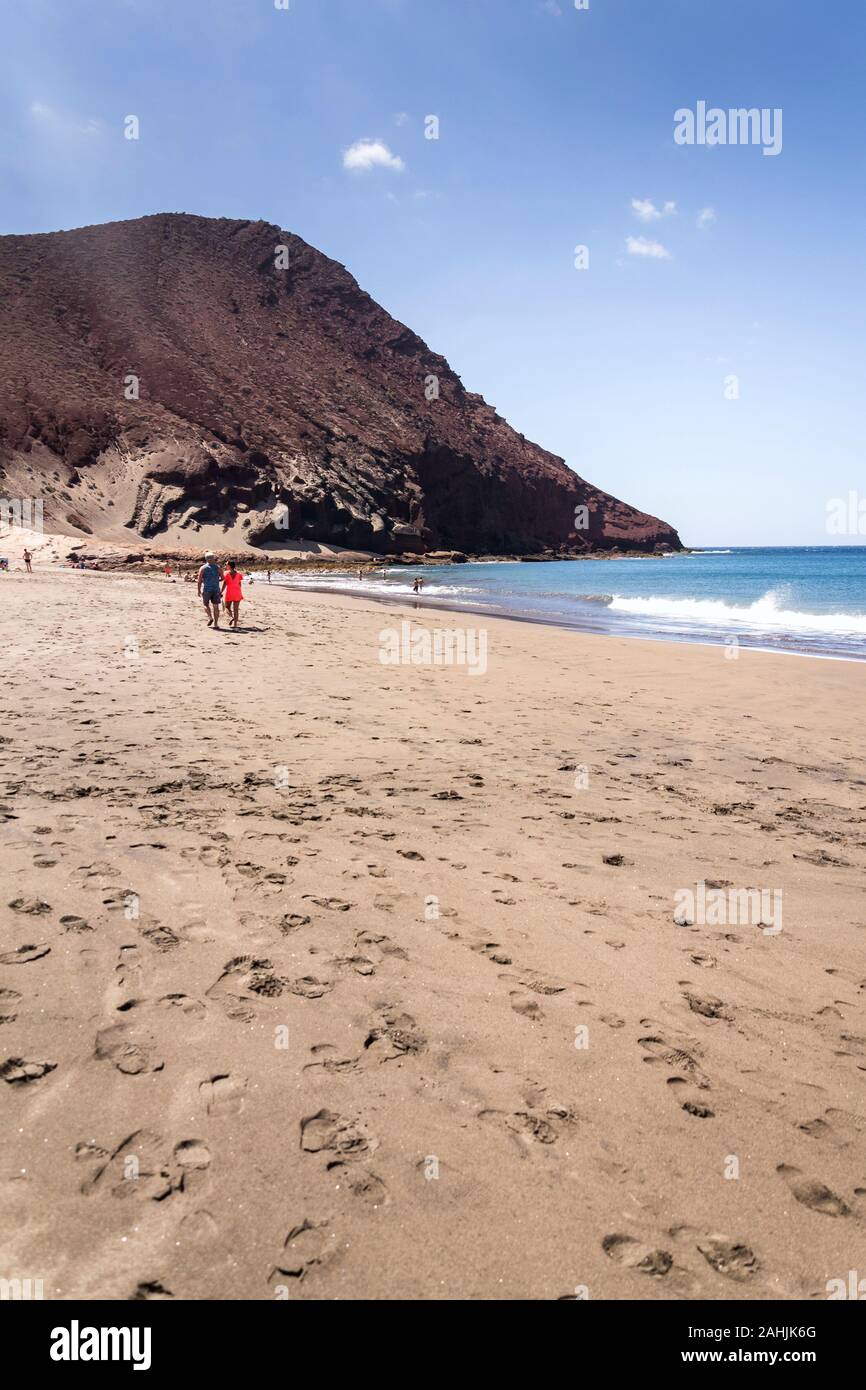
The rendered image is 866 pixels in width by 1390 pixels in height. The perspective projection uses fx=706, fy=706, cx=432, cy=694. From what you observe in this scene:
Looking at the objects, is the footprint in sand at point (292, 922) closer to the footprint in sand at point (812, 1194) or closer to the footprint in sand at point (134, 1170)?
the footprint in sand at point (134, 1170)

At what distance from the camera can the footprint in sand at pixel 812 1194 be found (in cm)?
224

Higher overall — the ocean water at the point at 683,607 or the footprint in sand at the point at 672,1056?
the ocean water at the point at 683,607

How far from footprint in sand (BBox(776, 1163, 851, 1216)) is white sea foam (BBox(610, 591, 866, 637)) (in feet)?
71.1

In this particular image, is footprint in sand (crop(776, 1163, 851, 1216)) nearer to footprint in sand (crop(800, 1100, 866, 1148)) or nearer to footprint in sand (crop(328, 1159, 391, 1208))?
footprint in sand (crop(800, 1100, 866, 1148))

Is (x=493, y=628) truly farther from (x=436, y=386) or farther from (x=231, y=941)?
(x=436, y=386)

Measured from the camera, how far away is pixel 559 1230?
83.7 inches

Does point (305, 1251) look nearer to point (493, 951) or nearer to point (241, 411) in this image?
point (493, 951)

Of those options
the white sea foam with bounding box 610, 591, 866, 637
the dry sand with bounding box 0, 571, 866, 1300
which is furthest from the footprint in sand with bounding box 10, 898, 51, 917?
the white sea foam with bounding box 610, 591, 866, 637

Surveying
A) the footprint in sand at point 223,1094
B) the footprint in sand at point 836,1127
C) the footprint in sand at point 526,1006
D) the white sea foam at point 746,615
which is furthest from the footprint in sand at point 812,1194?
the white sea foam at point 746,615

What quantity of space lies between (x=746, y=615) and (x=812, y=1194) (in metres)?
28.0

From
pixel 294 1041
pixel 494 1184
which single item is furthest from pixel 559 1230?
pixel 294 1041

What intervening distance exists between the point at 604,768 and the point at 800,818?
177cm

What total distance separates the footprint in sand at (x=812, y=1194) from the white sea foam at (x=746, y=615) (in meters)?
21.7

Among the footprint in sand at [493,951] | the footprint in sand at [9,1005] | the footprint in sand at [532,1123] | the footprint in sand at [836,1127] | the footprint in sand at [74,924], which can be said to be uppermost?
the footprint in sand at [74,924]
